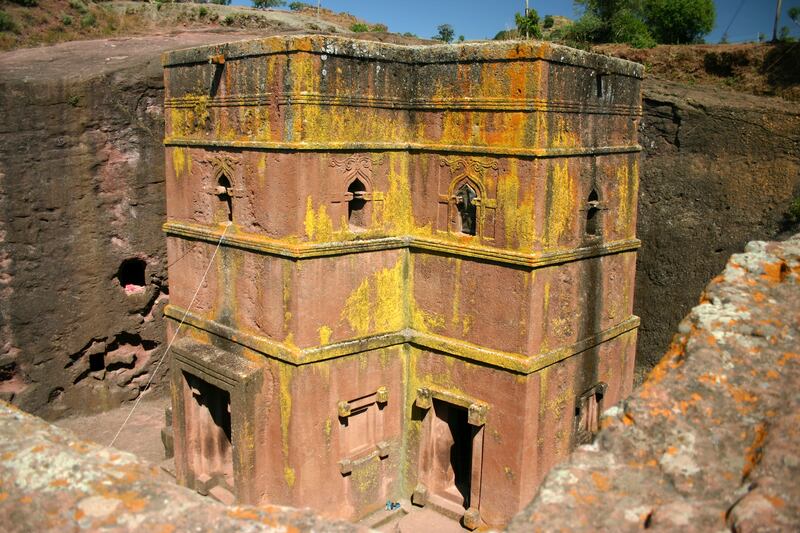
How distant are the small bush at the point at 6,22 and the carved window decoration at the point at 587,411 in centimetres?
1584

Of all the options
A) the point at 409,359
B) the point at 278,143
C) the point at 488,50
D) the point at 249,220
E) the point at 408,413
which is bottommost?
the point at 408,413

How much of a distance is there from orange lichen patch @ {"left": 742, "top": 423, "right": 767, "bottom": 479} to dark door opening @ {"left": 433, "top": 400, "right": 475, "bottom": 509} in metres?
6.11

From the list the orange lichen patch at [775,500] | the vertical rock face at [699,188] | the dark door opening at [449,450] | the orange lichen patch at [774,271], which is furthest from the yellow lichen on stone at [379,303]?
the orange lichen patch at [775,500]

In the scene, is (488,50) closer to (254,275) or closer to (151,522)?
(254,275)

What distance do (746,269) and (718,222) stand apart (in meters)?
7.91

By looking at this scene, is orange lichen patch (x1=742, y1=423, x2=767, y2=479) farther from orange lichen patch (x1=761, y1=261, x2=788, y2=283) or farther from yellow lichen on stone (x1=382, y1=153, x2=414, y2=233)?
yellow lichen on stone (x1=382, y1=153, x2=414, y2=233)

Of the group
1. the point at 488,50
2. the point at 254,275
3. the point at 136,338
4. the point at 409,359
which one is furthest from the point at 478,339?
the point at 136,338

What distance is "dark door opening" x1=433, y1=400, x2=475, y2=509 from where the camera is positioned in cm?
864

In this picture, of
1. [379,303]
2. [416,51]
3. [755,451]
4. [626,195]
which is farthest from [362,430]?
[755,451]

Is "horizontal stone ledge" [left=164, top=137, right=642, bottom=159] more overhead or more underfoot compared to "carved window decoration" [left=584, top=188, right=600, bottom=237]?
more overhead

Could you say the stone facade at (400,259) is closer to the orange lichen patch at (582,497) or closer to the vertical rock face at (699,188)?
the vertical rock face at (699,188)

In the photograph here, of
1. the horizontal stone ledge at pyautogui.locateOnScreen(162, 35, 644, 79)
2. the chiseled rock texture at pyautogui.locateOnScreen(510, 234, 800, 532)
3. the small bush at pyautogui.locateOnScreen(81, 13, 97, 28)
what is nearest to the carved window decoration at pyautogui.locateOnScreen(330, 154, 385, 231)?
the horizontal stone ledge at pyautogui.locateOnScreen(162, 35, 644, 79)

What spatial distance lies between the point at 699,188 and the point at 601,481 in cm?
956

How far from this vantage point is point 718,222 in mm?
10867
